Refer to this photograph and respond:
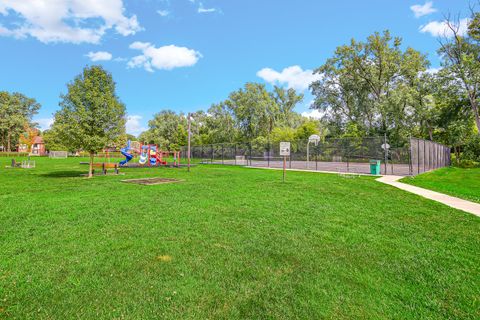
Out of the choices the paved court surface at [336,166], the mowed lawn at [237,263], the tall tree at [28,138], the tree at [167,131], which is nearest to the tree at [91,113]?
the mowed lawn at [237,263]

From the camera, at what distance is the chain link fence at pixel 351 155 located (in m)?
17.5

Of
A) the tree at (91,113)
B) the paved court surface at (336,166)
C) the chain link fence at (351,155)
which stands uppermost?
the tree at (91,113)

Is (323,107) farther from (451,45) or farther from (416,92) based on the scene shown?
(451,45)

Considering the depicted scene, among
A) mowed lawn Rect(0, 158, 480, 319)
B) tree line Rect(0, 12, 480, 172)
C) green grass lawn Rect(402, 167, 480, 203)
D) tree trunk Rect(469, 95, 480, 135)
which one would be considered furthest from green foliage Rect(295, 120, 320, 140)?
mowed lawn Rect(0, 158, 480, 319)

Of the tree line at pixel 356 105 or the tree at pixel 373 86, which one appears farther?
the tree at pixel 373 86

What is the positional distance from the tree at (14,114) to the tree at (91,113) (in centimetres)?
6705

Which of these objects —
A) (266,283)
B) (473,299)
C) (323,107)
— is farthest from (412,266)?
(323,107)

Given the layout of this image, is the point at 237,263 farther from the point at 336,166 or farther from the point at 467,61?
the point at 467,61

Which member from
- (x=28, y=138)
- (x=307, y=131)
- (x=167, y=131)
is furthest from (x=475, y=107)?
(x=28, y=138)

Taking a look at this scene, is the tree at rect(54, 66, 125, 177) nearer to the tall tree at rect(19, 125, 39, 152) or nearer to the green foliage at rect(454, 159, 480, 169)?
the green foliage at rect(454, 159, 480, 169)

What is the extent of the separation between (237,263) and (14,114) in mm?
84235

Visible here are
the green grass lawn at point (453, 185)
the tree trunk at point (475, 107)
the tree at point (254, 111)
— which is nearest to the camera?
the green grass lawn at point (453, 185)

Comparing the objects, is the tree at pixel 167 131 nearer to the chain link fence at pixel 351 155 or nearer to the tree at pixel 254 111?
the tree at pixel 254 111

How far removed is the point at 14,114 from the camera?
64.1 meters
